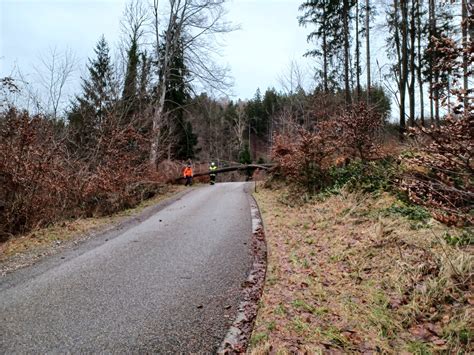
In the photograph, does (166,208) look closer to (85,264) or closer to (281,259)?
(85,264)

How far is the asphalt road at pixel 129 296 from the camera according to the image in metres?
3.14

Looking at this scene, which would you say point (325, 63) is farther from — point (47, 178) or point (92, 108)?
point (47, 178)

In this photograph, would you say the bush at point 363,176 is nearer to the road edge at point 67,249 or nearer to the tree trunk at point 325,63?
the road edge at point 67,249

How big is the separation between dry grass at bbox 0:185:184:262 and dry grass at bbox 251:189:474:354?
16.1ft

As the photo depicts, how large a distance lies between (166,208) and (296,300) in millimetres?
8409

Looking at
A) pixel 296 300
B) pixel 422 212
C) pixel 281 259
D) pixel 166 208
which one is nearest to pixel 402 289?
pixel 296 300

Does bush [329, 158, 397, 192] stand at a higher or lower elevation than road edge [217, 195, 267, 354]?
higher

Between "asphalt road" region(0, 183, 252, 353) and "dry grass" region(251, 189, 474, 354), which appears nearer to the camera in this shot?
"dry grass" region(251, 189, 474, 354)

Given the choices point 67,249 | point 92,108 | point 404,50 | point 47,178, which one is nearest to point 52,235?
point 67,249

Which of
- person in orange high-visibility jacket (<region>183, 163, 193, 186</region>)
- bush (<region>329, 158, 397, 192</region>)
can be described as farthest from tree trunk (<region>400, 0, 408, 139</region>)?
person in orange high-visibility jacket (<region>183, 163, 193, 186</region>)

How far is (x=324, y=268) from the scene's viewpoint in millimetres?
4883

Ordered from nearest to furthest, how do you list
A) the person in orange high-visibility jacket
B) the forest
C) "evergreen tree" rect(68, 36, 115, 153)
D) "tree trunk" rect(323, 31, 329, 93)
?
the forest < "evergreen tree" rect(68, 36, 115, 153) < the person in orange high-visibility jacket < "tree trunk" rect(323, 31, 329, 93)

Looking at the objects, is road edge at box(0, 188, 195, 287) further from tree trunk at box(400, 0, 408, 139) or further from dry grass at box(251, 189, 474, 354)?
tree trunk at box(400, 0, 408, 139)

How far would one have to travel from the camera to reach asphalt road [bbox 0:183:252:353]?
10.3 feet
